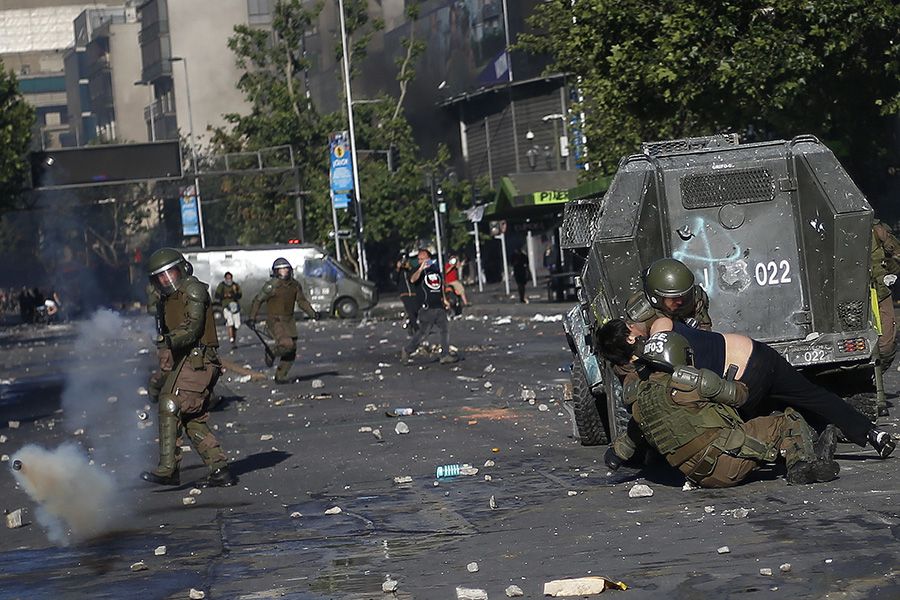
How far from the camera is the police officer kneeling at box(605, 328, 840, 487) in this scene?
31.6 feet

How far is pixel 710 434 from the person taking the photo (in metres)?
9.65

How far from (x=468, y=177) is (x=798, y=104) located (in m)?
45.1

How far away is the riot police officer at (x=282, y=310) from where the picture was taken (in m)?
23.1

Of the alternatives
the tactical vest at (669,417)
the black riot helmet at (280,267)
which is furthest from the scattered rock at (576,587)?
the black riot helmet at (280,267)

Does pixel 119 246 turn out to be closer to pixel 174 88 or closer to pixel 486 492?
pixel 174 88

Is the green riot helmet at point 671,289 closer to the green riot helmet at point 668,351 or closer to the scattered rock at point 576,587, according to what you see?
the green riot helmet at point 668,351

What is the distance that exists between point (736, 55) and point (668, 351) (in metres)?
15.2

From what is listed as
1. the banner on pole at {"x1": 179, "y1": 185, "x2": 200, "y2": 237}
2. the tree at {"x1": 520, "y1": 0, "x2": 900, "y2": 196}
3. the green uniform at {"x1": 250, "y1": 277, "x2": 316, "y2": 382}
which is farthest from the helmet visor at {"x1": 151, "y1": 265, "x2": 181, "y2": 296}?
the banner on pole at {"x1": 179, "y1": 185, "x2": 200, "y2": 237}

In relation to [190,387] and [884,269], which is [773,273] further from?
[190,387]

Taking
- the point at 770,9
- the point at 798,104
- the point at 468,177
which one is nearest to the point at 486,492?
the point at 770,9

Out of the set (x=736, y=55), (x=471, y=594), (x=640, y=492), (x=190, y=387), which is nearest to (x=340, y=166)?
(x=736, y=55)

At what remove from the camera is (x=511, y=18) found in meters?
65.5

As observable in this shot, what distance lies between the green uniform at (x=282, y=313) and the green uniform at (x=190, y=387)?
10.4 m

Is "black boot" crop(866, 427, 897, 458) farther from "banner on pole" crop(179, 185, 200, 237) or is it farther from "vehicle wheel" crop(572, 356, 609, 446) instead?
"banner on pole" crop(179, 185, 200, 237)
